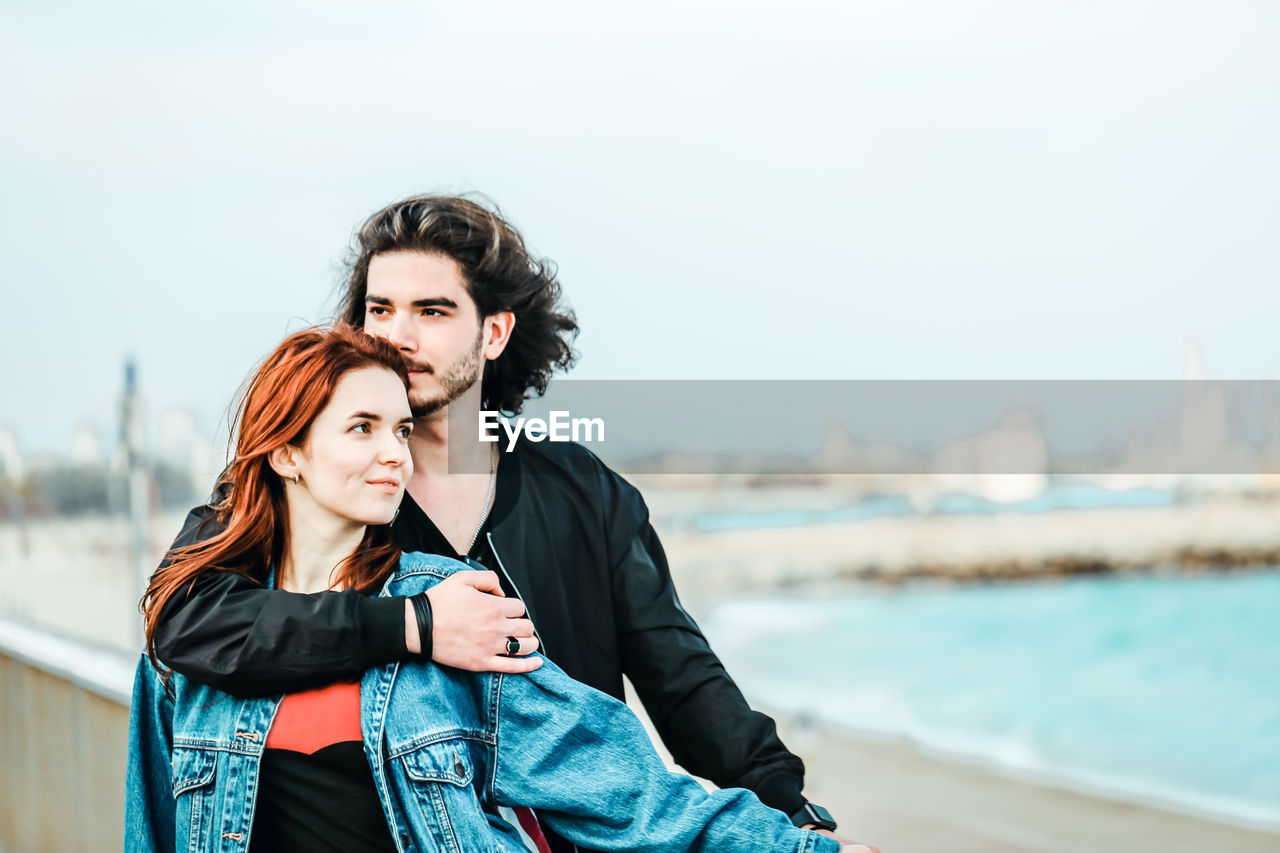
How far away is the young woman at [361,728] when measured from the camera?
4.98 ft

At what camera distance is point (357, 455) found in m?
1.59

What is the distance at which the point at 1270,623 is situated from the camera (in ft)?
100

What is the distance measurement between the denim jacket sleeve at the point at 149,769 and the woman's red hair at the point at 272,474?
7 centimetres

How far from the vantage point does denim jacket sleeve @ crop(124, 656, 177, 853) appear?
1.71m

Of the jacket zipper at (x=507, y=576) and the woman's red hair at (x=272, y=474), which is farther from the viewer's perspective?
the jacket zipper at (x=507, y=576)

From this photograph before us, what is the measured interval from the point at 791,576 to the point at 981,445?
42.9 ft

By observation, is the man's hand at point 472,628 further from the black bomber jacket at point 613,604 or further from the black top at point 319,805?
the black bomber jacket at point 613,604

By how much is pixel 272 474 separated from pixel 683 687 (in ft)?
2.35

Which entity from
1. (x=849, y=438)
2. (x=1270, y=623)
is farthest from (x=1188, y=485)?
(x=1270, y=623)

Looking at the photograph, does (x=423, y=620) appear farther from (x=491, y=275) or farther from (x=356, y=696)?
(x=491, y=275)

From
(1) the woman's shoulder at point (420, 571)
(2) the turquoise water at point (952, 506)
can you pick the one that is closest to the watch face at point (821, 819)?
(1) the woman's shoulder at point (420, 571)

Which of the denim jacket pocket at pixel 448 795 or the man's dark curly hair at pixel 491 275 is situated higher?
the man's dark curly hair at pixel 491 275

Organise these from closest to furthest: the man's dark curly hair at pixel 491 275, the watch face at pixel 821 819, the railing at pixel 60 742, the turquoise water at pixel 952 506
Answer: the watch face at pixel 821 819 → the man's dark curly hair at pixel 491 275 → the railing at pixel 60 742 → the turquoise water at pixel 952 506

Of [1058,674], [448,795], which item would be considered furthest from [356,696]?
[1058,674]
